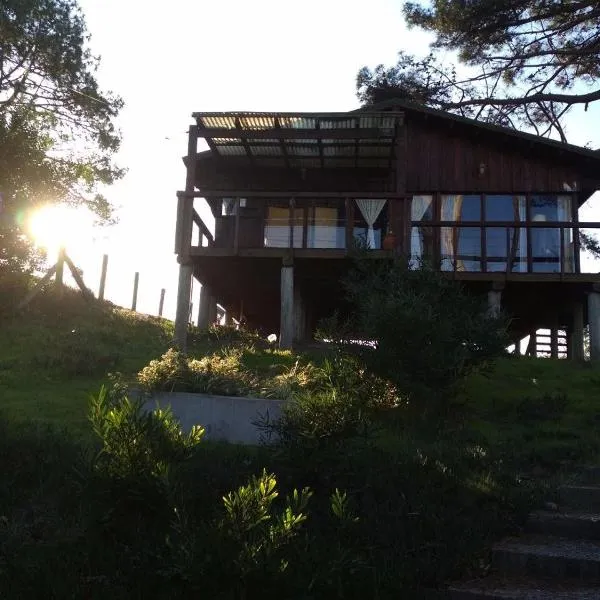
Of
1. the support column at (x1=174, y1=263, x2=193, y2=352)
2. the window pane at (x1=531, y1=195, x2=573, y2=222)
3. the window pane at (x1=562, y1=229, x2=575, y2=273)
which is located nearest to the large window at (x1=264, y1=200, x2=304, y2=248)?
the support column at (x1=174, y1=263, x2=193, y2=352)

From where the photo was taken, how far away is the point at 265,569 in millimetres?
4277

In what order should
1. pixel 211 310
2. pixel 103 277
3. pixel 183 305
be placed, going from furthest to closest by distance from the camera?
pixel 103 277
pixel 211 310
pixel 183 305

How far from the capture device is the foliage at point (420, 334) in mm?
8750

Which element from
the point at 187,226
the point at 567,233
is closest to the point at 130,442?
the point at 187,226

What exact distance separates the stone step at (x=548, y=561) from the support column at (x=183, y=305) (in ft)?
31.1

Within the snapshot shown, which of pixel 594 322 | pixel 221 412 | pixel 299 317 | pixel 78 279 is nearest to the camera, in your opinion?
pixel 221 412

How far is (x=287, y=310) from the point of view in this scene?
48.6ft

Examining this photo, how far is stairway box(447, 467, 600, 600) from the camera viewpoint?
197 inches

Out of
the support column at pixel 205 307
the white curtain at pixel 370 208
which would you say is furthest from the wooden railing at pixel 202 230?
the white curtain at pixel 370 208

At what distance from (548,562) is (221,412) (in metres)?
4.42

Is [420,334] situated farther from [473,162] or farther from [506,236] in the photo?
[473,162]

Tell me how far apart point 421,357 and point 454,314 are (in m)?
1.01

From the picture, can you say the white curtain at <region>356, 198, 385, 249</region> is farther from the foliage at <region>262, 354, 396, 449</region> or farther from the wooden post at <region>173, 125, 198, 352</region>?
the foliage at <region>262, 354, 396, 449</region>

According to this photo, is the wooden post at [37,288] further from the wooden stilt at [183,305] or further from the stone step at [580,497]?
the stone step at [580,497]
